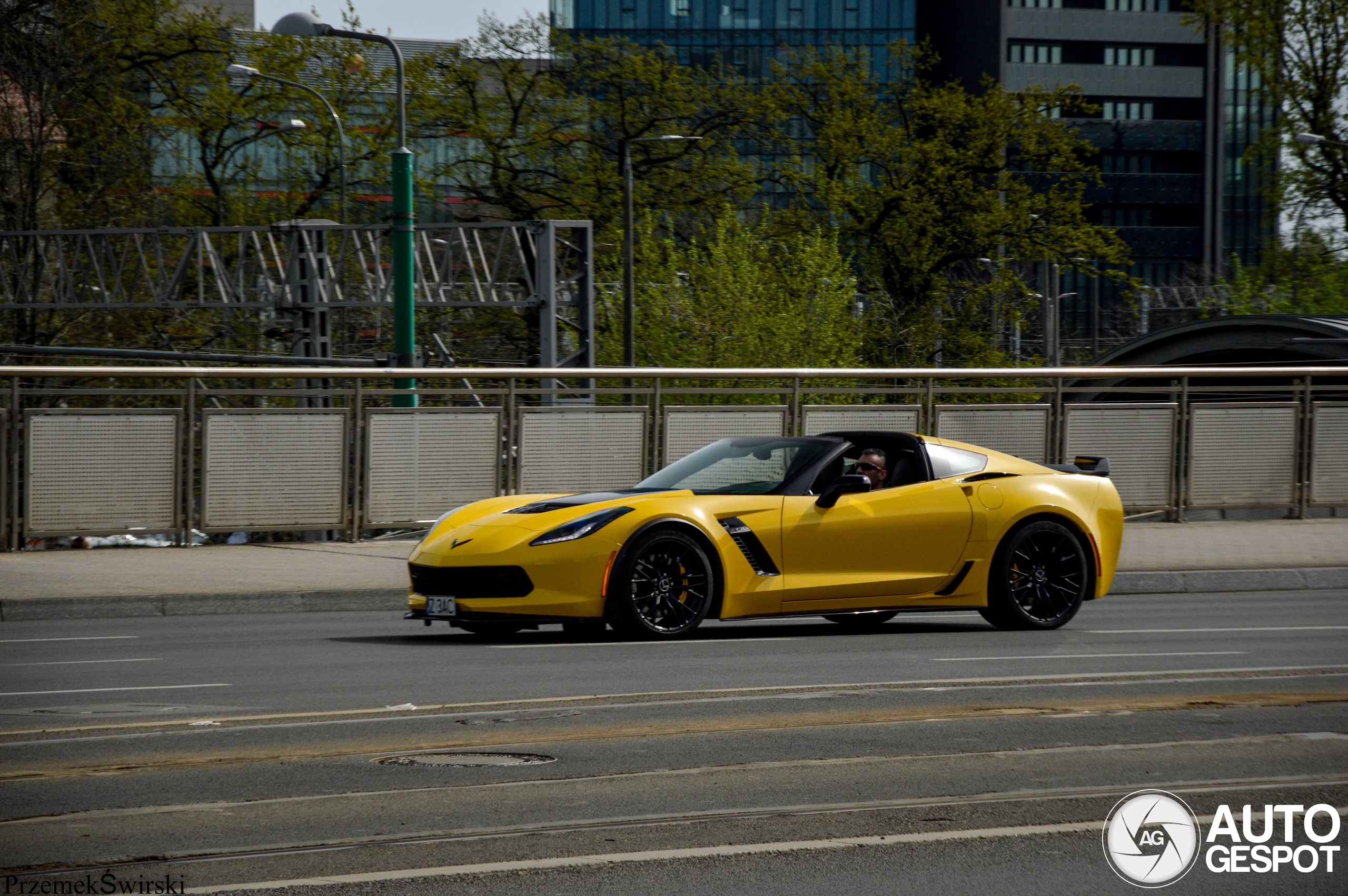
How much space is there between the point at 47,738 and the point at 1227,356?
1025 inches

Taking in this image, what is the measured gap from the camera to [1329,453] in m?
18.4

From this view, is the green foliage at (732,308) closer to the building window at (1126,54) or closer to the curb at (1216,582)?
the curb at (1216,582)

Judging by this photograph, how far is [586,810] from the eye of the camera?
16.7 ft

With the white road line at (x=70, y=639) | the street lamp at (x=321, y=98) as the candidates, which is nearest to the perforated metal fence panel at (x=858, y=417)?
the white road line at (x=70, y=639)

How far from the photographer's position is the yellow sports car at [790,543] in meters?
9.09

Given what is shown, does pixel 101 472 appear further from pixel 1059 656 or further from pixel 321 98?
pixel 321 98

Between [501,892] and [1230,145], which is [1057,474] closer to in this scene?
[501,892]

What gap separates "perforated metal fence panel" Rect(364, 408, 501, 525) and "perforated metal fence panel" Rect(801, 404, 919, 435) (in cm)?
337

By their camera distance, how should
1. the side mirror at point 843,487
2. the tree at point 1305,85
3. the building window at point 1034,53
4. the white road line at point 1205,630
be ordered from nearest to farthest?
the side mirror at point 843,487 < the white road line at point 1205,630 < the tree at point 1305,85 < the building window at point 1034,53

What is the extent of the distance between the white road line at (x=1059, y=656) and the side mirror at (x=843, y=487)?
4.01 feet

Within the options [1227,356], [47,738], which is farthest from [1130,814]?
[1227,356]

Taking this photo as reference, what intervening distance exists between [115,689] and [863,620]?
17.4ft

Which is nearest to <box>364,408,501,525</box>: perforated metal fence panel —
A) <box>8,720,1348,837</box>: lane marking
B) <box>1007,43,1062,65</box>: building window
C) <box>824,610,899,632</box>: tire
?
<box>824,610,899,632</box>: tire

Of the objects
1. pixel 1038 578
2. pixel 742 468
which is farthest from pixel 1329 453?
pixel 742 468
